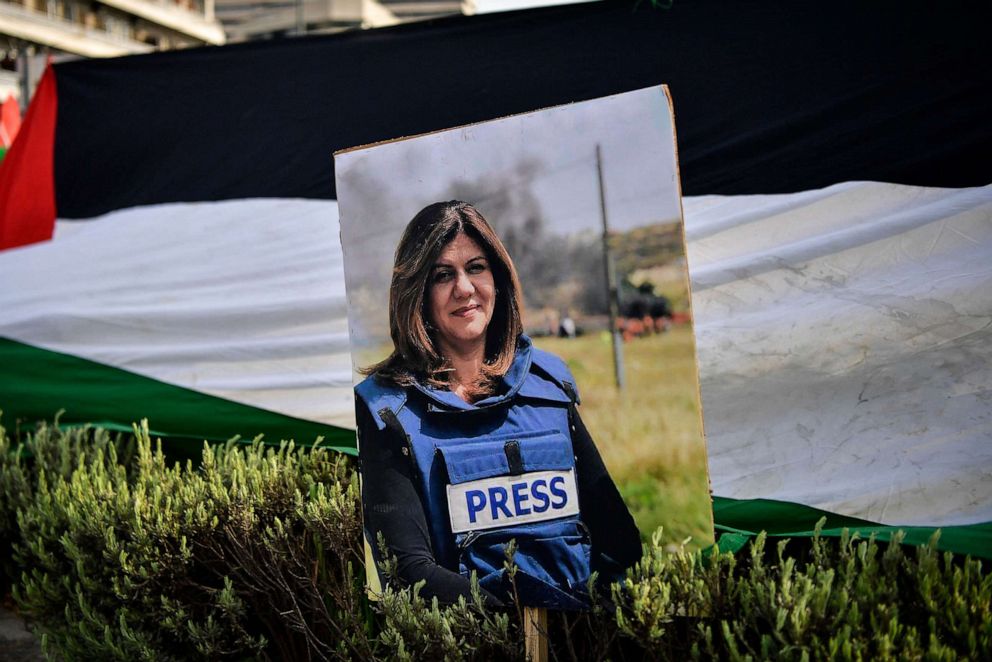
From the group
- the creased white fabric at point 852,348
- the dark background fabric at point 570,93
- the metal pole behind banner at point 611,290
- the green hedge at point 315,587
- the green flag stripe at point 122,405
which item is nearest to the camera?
the green hedge at point 315,587

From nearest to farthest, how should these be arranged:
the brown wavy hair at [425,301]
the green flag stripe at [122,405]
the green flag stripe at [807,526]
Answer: the brown wavy hair at [425,301], the green flag stripe at [807,526], the green flag stripe at [122,405]

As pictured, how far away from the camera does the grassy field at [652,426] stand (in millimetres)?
2396

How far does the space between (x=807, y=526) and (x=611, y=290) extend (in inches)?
50.1

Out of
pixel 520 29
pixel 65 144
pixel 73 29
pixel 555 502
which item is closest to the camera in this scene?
pixel 555 502

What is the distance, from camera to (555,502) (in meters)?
2.52

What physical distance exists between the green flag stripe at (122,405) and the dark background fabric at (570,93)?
90 centimetres

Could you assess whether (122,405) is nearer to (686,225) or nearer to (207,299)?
(207,299)

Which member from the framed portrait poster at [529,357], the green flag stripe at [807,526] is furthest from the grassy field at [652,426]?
the green flag stripe at [807,526]

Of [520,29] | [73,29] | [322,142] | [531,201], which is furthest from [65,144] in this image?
[73,29]

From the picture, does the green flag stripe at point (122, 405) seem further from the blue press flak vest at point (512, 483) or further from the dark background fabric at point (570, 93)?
the blue press flak vest at point (512, 483)

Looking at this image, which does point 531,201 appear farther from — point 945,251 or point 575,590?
point 945,251

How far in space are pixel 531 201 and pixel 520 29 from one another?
5.93ft

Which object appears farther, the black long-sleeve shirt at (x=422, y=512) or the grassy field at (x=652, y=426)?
the black long-sleeve shirt at (x=422, y=512)

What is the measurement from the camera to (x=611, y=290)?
97.3 inches
